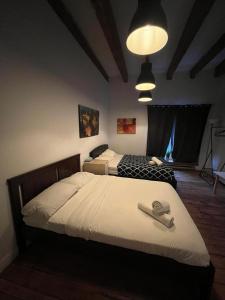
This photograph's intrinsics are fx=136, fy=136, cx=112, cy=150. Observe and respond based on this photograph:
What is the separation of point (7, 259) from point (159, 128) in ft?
14.8

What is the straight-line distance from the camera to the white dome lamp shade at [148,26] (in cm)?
99

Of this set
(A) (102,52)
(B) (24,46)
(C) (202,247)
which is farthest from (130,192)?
(A) (102,52)

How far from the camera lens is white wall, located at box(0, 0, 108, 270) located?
1.30 metres

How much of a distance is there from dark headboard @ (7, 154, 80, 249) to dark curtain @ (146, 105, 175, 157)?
3.38 metres

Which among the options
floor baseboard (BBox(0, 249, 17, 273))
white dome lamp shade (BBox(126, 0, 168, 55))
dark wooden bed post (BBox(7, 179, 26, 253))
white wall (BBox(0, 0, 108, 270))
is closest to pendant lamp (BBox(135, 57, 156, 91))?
white dome lamp shade (BBox(126, 0, 168, 55))

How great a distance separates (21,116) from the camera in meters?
1.45

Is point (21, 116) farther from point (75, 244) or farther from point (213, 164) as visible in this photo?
point (213, 164)

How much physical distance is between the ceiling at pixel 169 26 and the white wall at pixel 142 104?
0.74 m

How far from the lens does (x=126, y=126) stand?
188 inches

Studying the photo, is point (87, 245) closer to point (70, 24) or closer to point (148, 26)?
point (148, 26)

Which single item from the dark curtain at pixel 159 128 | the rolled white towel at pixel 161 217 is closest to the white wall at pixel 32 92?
the rolled white towel at pixel 161 217

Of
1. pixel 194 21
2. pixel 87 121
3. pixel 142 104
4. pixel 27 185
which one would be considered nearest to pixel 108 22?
pixel 194 21

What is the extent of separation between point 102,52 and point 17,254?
3769 mm

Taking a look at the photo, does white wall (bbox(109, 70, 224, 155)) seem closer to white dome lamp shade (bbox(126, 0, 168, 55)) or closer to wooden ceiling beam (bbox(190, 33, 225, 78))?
wooden ceiling beam (bbox(190, 33, 225, 78))
